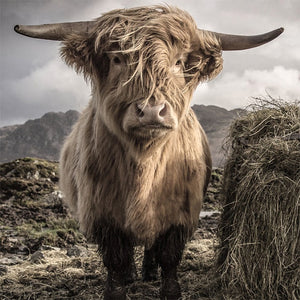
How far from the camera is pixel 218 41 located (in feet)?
Result: 11.0

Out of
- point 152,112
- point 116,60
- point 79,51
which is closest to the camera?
point 152,112

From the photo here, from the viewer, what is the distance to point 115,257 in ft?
11.4

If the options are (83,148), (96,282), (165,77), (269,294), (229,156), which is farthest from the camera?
(96,282)

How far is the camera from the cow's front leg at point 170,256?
350 centimetres

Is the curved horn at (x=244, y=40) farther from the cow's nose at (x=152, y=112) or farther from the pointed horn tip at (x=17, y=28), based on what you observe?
the pointed horn tip at (x=17, y=28)

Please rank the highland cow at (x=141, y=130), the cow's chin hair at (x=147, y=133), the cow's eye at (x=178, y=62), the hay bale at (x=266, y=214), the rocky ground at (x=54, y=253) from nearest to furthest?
the cow's chin hair at (x=147, y=133) < the highland cow at (x=141, y=130) < the hay bale at (x=266, y=214) < the cow's eye at (x=178, y=62) < the rocky ground at (x=54, y=253)

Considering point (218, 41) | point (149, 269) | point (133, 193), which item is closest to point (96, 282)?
point (149, 269)

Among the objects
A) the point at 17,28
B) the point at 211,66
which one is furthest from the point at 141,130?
the point at 17,28

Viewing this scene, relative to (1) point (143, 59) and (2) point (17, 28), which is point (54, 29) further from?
(1) point (143, 59)

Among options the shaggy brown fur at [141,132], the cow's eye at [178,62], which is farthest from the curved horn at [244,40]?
the cow's eye at [178,62]

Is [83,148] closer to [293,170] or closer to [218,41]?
[218,41]

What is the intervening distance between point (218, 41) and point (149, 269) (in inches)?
89.1

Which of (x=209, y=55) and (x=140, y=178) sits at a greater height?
(x=209, y=55)

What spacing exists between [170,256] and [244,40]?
1.80m
